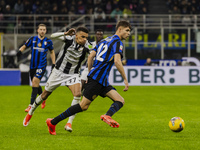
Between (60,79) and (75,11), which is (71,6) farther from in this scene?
(60,79)

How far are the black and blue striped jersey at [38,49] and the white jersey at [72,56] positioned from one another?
3320mm

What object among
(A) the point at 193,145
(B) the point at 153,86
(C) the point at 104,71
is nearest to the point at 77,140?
(C) the point at 104,71

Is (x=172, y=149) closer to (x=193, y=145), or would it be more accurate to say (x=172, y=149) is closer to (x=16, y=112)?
(x=193, y=145)

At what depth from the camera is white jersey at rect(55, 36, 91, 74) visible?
26.4 ft

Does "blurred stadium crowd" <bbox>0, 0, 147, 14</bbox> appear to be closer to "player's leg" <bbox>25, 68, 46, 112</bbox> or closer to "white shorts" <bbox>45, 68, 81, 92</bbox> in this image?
"player's leg" <bbox>25, 68, 46, 112</bbox>

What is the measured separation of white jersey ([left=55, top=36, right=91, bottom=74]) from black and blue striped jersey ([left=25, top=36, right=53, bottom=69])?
3320 millimetres

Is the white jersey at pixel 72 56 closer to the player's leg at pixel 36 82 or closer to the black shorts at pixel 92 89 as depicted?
the black shorts at pixel 92 89

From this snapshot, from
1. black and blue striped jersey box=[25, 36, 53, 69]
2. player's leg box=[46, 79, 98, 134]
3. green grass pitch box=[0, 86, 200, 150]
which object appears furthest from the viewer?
black and blue striped jersey box=[25, 36, 53, 69]

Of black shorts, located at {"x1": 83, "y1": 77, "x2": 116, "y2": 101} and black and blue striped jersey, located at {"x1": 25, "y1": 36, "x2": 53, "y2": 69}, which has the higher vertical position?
black and blue striped jersey, located at {"x1": 25, "y1": 36, "x2": 53, "y2": 69}

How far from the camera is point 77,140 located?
6801mm

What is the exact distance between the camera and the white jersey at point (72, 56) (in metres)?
8.04

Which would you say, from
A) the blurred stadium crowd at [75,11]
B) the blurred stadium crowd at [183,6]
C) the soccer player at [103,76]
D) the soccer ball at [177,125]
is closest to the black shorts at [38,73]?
the soccer player at [103,76]

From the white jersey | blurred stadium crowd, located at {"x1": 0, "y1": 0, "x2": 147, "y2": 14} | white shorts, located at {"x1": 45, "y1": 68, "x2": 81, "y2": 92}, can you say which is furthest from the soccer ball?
blurred stadium crowd, located at {"x1": 0, "y1": 0, "x2": 147, "y2": 14}

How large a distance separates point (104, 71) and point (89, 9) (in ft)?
67.9
